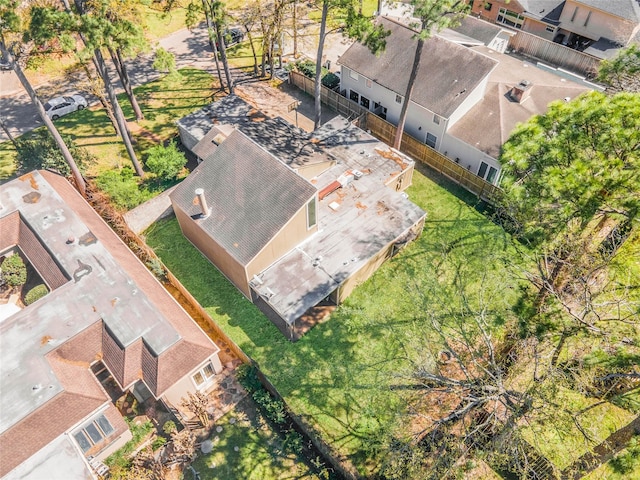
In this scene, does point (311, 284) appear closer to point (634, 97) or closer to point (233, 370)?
point (233, 370)

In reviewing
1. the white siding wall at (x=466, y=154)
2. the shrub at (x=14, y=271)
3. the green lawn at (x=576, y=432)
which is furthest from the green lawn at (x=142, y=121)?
the green lawn at (x=576, y=432)

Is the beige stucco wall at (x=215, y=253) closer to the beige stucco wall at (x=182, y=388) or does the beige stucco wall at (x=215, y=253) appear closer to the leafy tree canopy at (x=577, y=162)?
the beige stucco wall at (x=182, y=388)

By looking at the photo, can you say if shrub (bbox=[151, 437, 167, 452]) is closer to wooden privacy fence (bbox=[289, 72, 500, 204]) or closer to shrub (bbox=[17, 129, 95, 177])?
shrub (bbox=[17, 129, 95, 177])

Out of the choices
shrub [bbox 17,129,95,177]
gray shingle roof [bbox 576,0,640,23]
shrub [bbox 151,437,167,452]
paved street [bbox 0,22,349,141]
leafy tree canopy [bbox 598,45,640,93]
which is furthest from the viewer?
gray shingle roof [bbox 576,0,640,23]

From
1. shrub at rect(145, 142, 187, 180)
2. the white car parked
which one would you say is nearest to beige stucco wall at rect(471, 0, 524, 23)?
shrub at rect(145, 142, 187, 180)

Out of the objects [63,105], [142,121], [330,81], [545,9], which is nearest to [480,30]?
[545,9]

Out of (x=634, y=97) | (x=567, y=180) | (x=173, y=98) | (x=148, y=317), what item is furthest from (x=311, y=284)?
(x=173, y=98)
